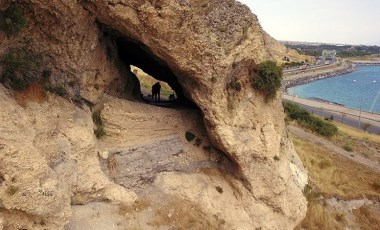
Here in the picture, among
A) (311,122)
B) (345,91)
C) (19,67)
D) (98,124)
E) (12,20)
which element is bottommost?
(345,91)

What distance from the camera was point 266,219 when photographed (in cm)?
2300

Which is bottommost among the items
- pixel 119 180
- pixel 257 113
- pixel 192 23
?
pixel 119 180

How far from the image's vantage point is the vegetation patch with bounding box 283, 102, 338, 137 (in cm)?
5472

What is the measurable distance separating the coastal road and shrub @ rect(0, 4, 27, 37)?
7683 cm

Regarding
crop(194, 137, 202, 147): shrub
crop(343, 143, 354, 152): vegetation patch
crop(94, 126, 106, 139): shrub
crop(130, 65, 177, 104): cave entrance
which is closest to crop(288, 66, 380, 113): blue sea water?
crop(130, 65, 177, 104): cave entrance

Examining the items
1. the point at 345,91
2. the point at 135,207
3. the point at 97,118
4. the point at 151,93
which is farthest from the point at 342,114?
the point at 97,118

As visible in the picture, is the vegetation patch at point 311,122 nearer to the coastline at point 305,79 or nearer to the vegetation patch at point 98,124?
the vegetation patch at point 98,124

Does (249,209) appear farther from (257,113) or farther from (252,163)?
(257,113)

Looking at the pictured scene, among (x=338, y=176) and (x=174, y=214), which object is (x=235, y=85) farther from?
(x=338, y=176)

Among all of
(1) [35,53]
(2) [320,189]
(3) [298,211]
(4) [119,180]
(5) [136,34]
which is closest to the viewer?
(1) [35,53]

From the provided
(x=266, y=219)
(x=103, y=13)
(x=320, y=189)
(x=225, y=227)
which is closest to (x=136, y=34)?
(x=103, y=13)

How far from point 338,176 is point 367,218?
487 cm

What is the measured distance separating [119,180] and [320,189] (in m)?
16.2

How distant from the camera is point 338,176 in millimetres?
31531
